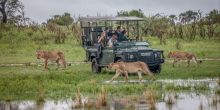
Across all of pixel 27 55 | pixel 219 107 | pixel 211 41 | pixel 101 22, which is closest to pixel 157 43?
pixel 211 41

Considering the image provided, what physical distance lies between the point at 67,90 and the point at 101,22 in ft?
28.1

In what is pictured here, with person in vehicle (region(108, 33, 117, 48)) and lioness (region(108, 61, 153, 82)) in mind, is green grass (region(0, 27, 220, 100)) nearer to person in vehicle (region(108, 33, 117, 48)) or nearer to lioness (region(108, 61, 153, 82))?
lioness (region(108, 61, 153, 82))

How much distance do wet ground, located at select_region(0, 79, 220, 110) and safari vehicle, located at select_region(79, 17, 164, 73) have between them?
6372 millimetres

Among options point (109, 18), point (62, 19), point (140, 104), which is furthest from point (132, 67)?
point (62, 19)

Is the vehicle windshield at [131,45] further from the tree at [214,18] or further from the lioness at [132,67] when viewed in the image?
the tree at [214,18]

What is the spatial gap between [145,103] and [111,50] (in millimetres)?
→ 9926

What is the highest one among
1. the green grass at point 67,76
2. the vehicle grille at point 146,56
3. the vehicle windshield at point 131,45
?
the vehicle windshield at point 131,45

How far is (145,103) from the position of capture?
1812cm

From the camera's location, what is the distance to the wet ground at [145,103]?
17469mm

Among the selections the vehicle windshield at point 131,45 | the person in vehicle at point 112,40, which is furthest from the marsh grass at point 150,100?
the person in vehicle at point 112,40

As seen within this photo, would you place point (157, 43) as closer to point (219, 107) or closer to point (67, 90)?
point (67, 90)

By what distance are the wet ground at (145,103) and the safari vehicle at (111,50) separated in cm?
637

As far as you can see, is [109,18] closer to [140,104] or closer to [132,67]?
[132,67]

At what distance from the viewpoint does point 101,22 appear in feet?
99.1
